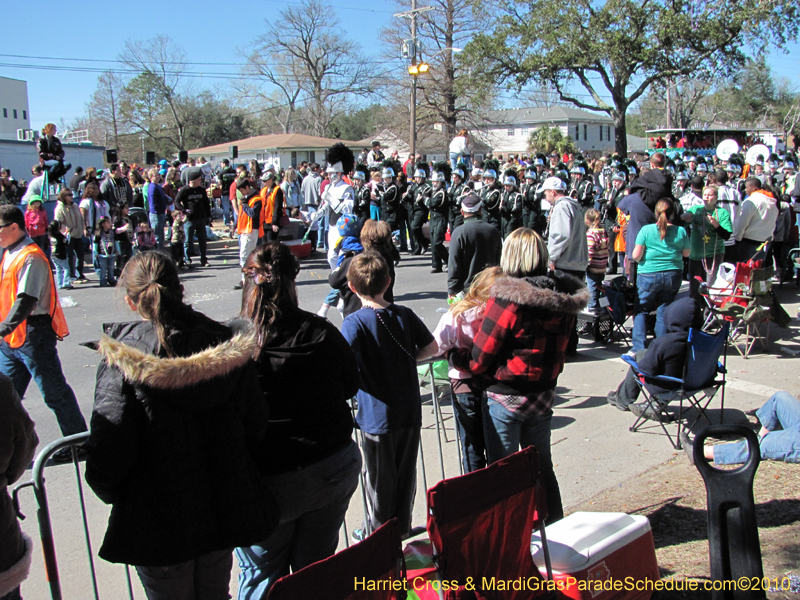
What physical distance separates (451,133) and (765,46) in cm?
1733

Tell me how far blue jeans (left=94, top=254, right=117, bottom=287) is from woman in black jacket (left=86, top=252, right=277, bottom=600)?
976 centimetres

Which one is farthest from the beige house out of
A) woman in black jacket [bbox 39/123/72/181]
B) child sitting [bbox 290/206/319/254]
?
woman in black jacket [bbox 39/123/72/181]

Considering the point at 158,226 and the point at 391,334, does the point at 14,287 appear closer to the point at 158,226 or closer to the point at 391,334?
the point at 391,334

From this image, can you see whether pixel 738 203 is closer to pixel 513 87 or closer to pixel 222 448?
pixel 222 448

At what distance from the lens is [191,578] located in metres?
2.44

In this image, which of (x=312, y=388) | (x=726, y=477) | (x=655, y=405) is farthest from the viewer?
(x=655, y=405)

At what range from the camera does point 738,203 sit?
970 cm

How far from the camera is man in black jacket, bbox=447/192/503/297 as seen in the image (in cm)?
757

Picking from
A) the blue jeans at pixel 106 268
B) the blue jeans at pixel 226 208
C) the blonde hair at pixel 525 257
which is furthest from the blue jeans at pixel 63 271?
the blonde hair at pixel 525 257

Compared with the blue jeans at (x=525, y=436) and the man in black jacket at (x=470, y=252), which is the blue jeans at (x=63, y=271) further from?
the blue jeans at (x=525, y=436)

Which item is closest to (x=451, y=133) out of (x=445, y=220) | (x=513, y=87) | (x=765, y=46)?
(x=513, y=87)

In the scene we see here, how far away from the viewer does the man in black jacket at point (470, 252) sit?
757 cm

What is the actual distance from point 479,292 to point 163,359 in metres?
2.12

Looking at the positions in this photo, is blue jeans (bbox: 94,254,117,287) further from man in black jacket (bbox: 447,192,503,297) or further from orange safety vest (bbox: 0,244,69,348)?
orange safety vest (bbox: 0,244,69,348)
